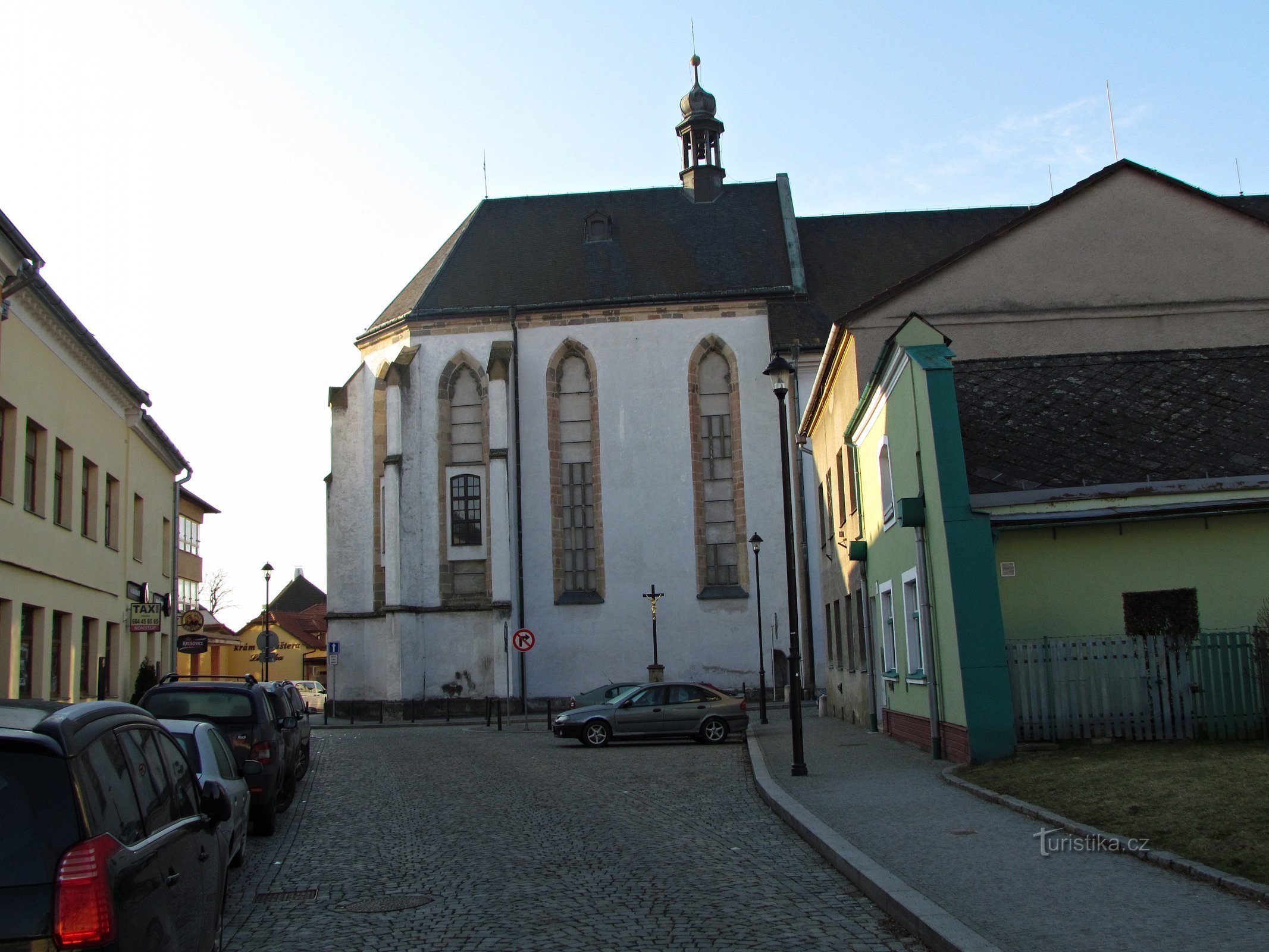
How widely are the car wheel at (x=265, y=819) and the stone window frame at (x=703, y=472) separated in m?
31.1

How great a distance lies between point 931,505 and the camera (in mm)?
16125

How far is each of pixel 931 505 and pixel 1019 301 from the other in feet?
35.5

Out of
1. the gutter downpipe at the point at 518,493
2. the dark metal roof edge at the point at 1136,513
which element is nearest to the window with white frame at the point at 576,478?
the gutter downpipe at the point at 518,493

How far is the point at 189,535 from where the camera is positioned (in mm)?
52281

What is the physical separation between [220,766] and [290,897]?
1.44 m

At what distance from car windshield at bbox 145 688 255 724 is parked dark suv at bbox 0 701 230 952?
7895 mm

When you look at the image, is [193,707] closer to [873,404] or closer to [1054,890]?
[1054,890]

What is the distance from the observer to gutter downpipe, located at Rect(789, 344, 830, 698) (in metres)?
38.5

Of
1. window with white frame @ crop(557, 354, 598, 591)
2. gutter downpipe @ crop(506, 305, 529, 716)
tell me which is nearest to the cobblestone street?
gutter downpipe @ crop(506, 305, 529, 716)

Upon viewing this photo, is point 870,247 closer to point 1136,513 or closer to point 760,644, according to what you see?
point 760,644

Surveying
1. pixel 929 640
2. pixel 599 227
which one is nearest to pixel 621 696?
pixel 929 640

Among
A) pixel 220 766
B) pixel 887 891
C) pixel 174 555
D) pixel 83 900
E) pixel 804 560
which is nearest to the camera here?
pixel 83 900

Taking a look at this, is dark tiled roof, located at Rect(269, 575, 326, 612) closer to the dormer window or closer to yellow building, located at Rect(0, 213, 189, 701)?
the dormer window

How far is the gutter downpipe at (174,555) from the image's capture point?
34.3 metres
